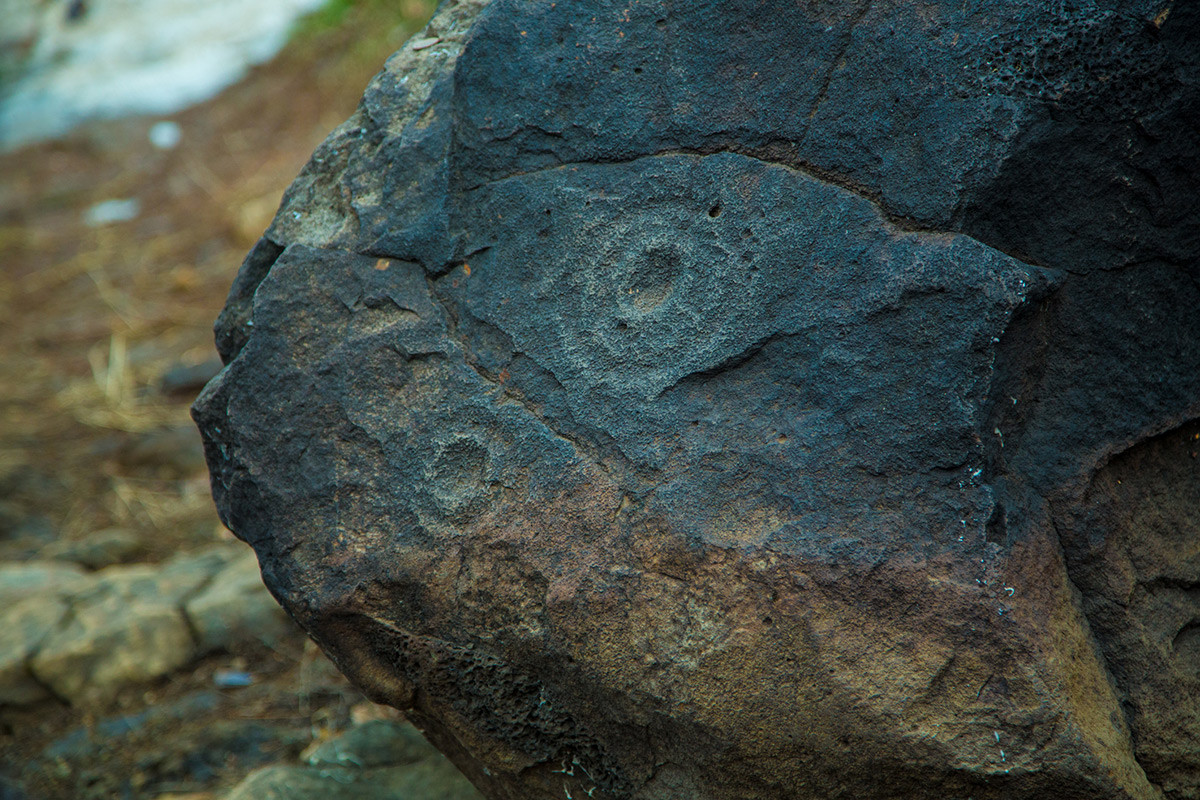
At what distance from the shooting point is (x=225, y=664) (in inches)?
97.3

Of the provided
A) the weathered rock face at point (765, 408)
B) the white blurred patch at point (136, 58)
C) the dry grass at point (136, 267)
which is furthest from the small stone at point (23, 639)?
the white blurred patch at point (136, 58)

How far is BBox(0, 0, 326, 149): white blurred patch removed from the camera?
6.14m

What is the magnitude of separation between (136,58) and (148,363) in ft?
10.7

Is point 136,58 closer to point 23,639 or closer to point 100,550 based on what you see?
point 100,550

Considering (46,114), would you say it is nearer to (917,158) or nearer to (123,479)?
(123,479)

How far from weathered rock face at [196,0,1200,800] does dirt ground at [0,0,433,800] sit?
95 cm

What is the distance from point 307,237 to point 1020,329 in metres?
1.09

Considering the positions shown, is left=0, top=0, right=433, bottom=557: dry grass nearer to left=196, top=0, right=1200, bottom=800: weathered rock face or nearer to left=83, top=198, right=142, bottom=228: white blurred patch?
left=83, top=198, right=142, bottom=228: white blurred patch

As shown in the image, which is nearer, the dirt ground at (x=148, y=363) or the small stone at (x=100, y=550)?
the dirt ground at (x=148, y=363)

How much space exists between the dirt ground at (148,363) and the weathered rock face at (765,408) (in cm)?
95

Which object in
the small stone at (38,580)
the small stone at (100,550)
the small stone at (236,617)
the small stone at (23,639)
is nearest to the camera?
the small stone at (23,639)

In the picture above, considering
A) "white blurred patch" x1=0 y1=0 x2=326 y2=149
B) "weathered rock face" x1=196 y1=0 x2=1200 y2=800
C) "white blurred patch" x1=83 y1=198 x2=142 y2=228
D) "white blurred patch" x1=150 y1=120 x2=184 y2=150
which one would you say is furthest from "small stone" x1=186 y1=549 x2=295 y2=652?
"white blurred patch" x1=0 y1=0 x2=326 y2=149

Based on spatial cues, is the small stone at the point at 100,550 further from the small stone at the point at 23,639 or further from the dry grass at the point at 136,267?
the small stone at the point at 23,639

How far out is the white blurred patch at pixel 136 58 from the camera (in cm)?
614
